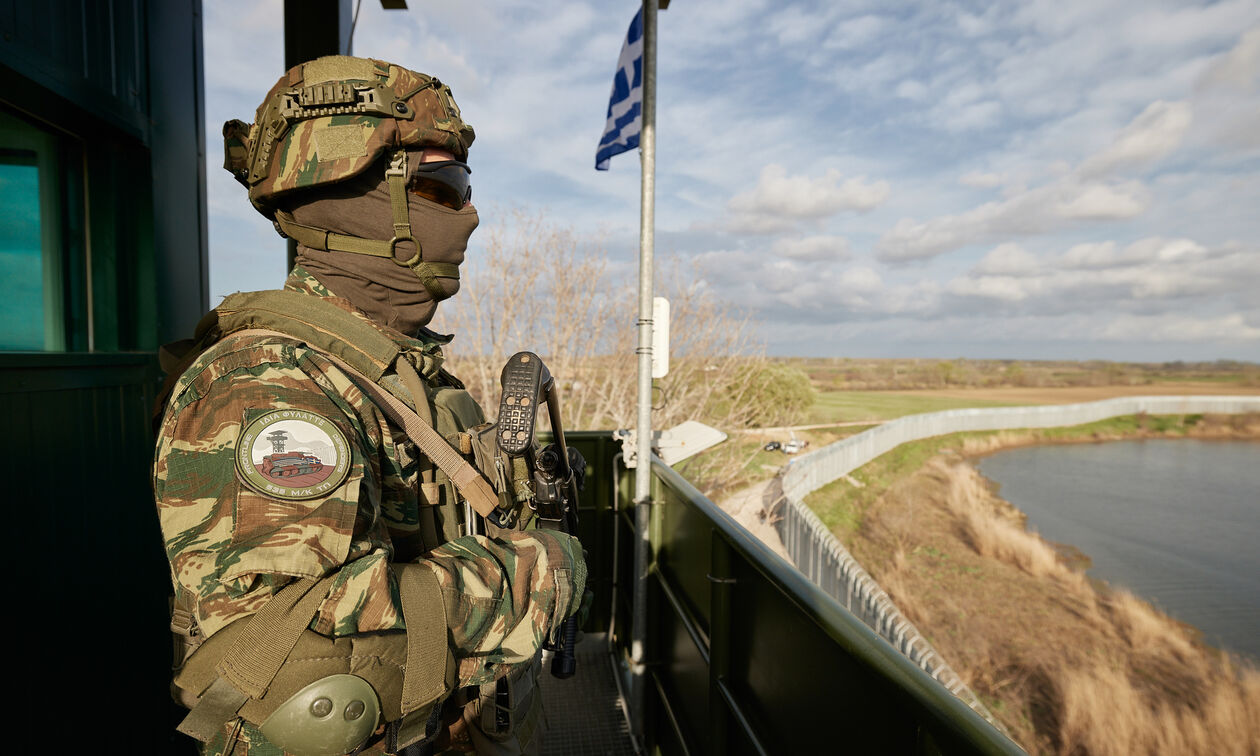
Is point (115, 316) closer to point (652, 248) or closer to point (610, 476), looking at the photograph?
point (652, 248)

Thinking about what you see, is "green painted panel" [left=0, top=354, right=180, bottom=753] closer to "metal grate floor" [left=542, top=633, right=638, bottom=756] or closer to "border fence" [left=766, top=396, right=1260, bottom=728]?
"metal grate floor" [left=542, top=633, right=638, bottom=756]

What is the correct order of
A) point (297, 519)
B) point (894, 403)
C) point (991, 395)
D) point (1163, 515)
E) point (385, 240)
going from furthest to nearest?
1. point (991, 395)
2. point (894, 403)
3. point (1163, 515)
4. point (385, 240)
5. point (297, 519)

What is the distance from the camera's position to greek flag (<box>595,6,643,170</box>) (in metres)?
3.80

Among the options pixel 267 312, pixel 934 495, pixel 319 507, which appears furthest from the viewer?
pixel 934 495

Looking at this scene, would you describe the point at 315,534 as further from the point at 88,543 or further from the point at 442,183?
the point at 88,543

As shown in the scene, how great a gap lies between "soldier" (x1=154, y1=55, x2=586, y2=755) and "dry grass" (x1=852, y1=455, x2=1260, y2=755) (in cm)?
2493

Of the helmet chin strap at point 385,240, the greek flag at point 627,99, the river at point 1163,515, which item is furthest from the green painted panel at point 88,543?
the river at point 1163,515

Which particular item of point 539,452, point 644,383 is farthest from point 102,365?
point 644,383

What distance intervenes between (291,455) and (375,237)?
2.44ft

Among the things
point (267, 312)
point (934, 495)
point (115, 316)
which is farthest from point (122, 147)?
point (934, 495)

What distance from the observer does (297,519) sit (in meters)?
1.07

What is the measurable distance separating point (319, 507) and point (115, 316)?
1929mm

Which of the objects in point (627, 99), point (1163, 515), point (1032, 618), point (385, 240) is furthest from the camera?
point (1163, 515)

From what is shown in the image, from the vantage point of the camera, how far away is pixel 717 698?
6.77 ft
